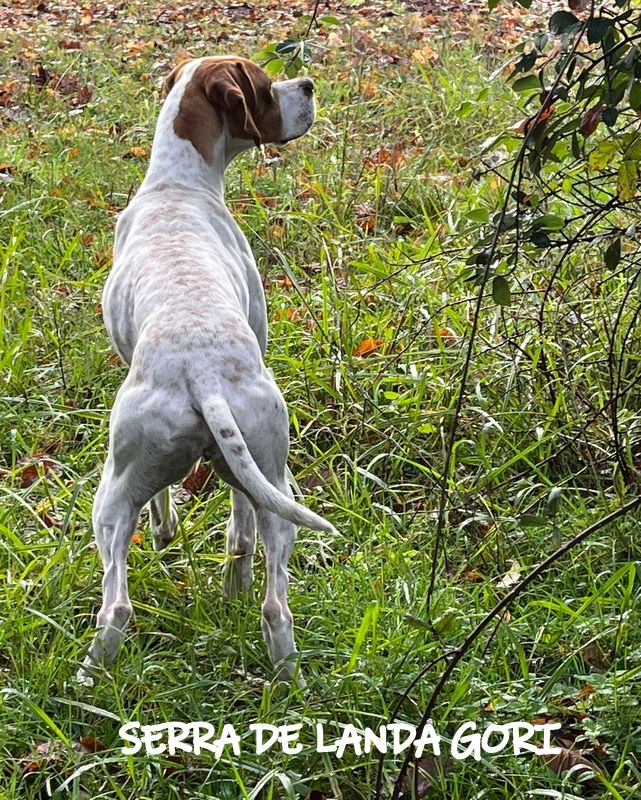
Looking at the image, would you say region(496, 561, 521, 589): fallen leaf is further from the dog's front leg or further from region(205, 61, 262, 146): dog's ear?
region(205, 61, 262, 146): dog's ear

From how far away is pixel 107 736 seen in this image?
2988 mm

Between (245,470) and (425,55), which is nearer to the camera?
(245,470)

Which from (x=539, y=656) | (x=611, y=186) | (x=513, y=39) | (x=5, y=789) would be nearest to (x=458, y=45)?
(x=513, y=39)

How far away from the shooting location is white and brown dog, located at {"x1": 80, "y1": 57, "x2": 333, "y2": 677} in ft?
9.90

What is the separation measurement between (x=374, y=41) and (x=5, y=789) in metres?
7.88

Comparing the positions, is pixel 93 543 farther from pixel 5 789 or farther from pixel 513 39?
pixel 513 39

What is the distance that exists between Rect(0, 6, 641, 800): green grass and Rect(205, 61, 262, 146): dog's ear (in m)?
0.77

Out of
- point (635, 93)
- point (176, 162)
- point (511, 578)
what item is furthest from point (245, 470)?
point (176, 162)

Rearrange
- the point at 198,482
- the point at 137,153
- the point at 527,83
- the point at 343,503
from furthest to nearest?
the point at 137,153
the point at 198,482
the point at 343,503
the point at 527,83

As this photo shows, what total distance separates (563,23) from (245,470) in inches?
51.5

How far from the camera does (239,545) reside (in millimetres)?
3660

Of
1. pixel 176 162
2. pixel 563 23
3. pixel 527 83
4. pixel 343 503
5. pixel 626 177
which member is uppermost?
pixel 563 23

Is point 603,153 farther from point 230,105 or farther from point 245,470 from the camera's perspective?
point 230,105

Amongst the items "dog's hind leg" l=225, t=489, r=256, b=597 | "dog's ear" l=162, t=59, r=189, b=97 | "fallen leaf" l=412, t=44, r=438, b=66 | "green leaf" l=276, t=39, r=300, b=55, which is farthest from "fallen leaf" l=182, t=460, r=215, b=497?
"fallen leaf" l=412, t=44, r=438, b=66
